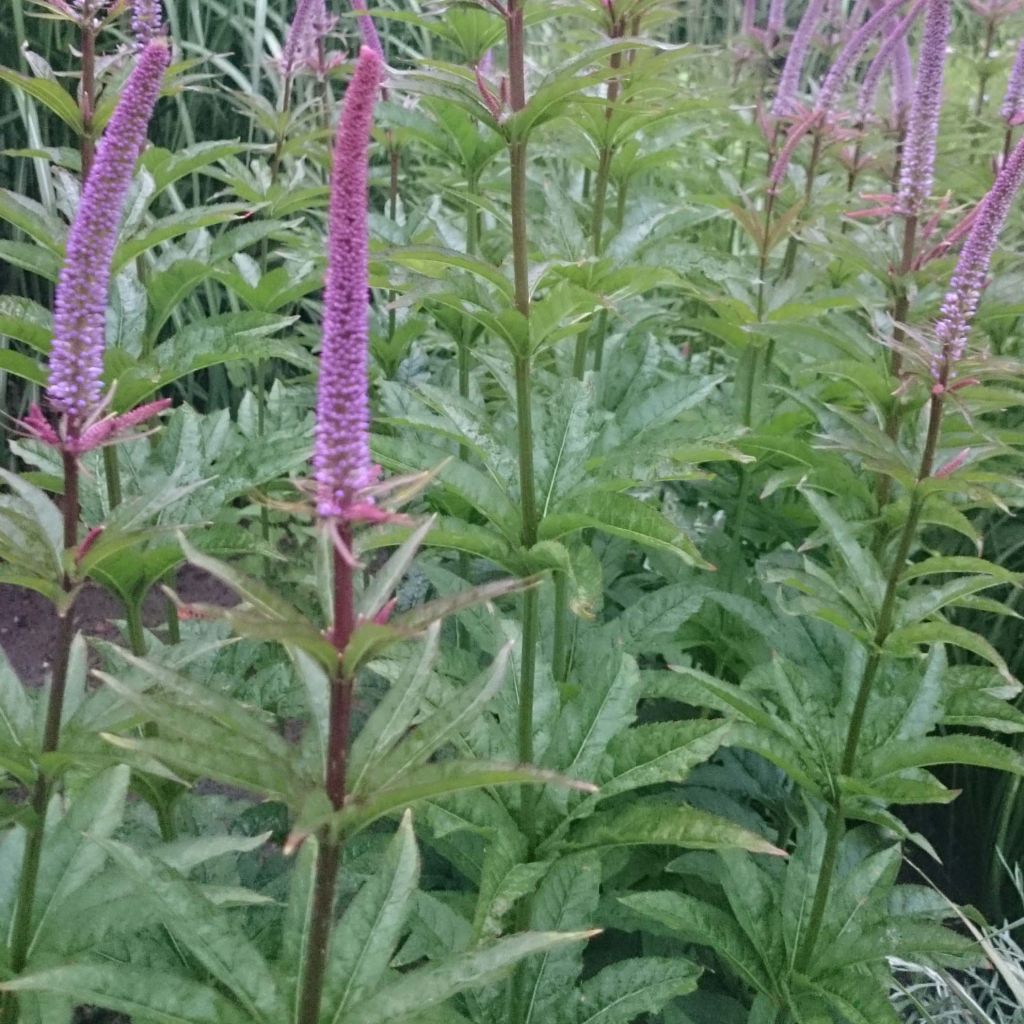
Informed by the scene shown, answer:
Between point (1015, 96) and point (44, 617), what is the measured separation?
407cm

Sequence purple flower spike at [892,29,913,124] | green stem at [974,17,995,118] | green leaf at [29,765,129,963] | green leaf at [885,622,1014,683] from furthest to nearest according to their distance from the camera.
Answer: green stem at [974,17,995,118]
purple flower spike at [892,29,913,124]
green leaf at [885,622,1014,683]
green leaf at [29,765,129,963]

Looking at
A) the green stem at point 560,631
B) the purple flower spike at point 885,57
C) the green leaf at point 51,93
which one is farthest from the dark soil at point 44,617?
the purple flower spike at point 885,57

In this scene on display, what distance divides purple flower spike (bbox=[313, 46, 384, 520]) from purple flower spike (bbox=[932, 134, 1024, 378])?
3.52 feet

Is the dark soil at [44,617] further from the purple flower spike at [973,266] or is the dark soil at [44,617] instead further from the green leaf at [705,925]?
the purple flower spike at [973,266]

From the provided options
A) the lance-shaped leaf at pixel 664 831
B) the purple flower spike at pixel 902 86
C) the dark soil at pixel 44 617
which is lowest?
Answer: the dark soil at pixel 44 617

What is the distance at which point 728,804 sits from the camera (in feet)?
7.95

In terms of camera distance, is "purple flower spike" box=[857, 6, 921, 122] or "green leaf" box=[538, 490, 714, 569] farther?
"purple flower spike" box=[857, 6, 921, 122]

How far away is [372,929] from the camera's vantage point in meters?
1.28

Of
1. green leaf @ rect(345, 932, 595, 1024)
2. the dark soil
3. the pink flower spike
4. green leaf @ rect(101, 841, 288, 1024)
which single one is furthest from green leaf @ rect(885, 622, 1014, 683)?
the dark soil

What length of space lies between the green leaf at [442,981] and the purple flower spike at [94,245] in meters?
0.78

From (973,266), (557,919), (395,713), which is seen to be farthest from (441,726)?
(973,266)

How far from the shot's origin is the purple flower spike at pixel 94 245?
115cm

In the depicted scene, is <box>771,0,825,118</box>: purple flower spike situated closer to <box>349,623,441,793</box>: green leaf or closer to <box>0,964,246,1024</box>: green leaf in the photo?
<box>349,623,441,793</box>: green leaf

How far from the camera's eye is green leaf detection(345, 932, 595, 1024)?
1.14 metres
